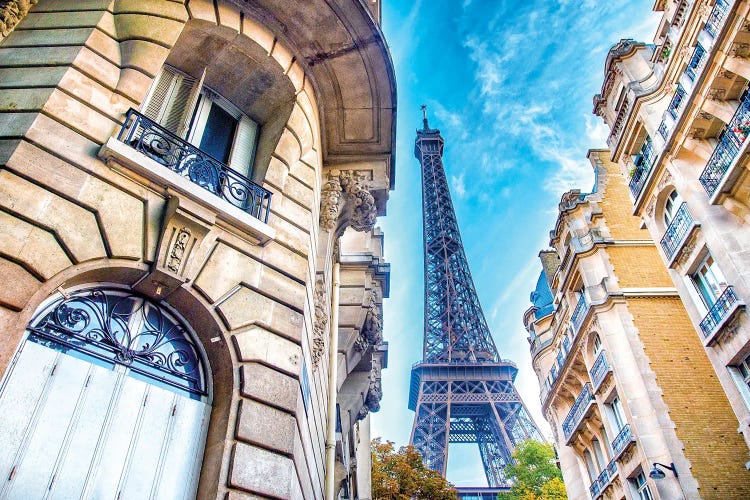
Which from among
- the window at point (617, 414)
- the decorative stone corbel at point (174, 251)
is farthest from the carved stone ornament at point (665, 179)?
the decorative stone corbel at point (174, 251)

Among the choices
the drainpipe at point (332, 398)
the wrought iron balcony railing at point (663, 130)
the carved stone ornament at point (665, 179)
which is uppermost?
the wrought iron balcony railing at point (663, 130)

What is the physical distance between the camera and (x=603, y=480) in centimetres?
2084

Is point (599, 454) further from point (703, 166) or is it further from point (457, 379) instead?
point (457, 379)

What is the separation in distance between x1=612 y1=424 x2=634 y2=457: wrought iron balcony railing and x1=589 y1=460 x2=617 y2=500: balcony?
61 cm

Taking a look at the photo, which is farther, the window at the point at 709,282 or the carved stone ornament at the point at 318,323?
the window at the point at 709,282

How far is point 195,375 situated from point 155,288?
41.1 inches

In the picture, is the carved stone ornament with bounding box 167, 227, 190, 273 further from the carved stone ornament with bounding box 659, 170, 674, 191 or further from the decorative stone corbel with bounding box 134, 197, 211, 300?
the carved stone ornament with bounding box 659, 170, 674, 191

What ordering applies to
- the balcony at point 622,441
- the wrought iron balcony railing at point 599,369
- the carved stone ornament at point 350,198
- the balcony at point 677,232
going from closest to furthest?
1. the carved stone ornament at point 350,198
2. the balcony at point 677,232
3. the balcony at point 622,441
4. the wrought iron balcony railing at point 599,369

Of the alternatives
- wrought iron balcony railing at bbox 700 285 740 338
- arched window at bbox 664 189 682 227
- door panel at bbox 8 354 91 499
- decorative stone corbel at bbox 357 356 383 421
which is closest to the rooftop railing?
wrought iron balcony railing at bbox 700 285 740 338

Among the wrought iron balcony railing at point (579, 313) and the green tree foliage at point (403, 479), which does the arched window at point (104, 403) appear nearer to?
the wrought iron balcony railing at point (579, 313)

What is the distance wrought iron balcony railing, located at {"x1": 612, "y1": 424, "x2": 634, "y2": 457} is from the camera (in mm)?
17641

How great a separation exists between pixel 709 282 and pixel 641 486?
762cm

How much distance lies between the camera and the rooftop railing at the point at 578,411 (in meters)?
21.9

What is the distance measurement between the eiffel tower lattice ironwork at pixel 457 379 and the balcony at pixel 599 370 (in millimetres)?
42763
